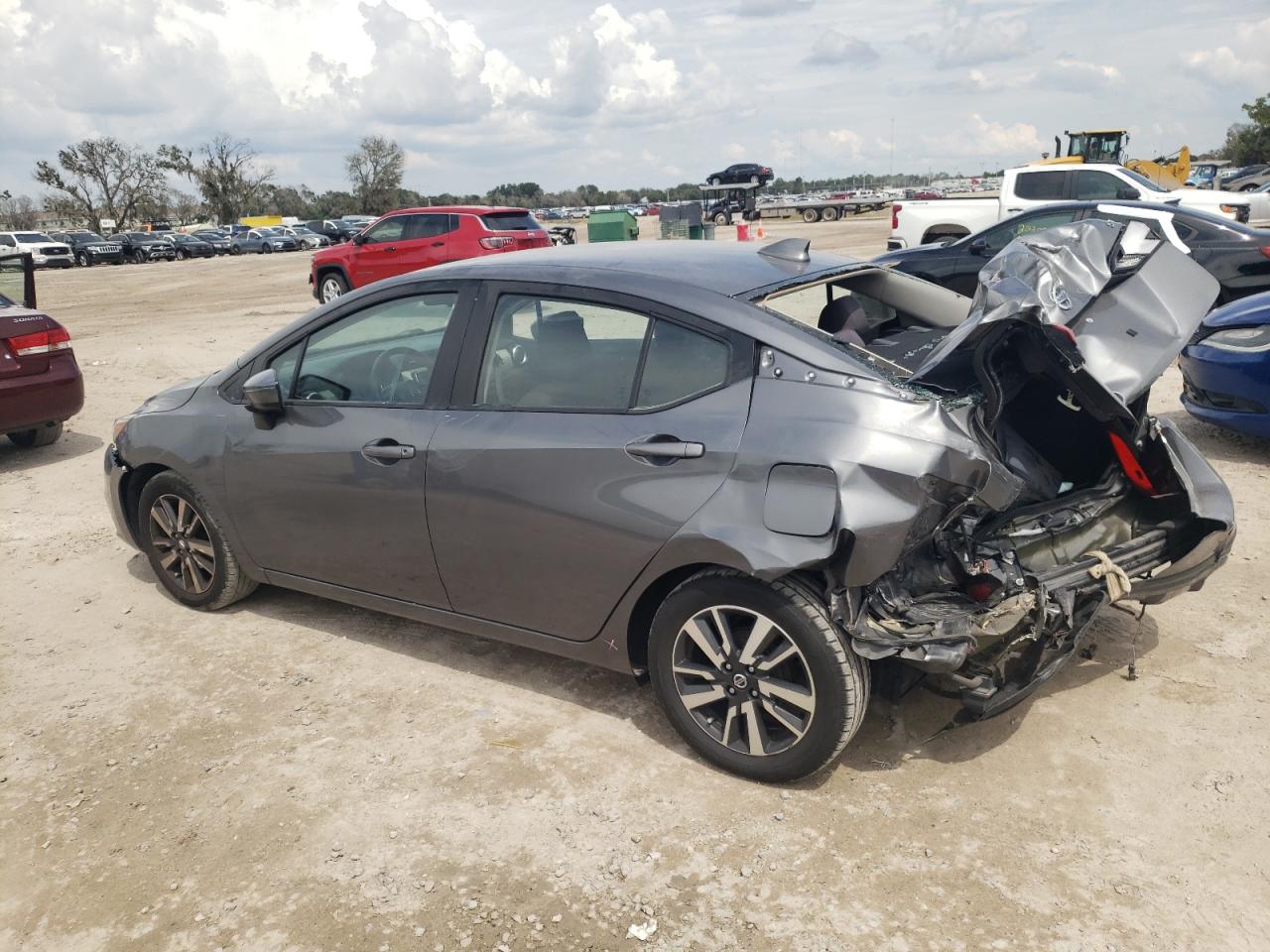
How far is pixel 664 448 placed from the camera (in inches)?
124

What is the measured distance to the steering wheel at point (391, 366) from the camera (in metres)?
3.92

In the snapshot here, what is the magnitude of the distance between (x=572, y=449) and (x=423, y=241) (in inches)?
576

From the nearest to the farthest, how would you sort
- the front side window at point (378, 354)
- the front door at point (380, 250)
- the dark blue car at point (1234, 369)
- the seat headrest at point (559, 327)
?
the seat headrest at point (559, 327) → the front side window at point (378, 354) → the dark blue car at point (1234, 369) → the front door at point (380, 250)

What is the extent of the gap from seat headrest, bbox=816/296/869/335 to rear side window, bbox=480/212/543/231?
44.7 feet

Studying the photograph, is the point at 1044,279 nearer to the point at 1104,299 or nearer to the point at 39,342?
the point at 1104,299

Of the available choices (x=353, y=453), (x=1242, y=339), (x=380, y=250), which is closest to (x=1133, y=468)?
(x=353, y=453)

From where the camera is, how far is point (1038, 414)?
402 centimetres

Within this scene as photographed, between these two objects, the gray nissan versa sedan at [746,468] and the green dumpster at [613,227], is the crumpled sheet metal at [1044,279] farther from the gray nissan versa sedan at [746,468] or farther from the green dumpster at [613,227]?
the green dumpster at [613,227]

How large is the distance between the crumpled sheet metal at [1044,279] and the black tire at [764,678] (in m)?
0.87

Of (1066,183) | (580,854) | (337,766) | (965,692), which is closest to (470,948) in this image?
(580,854)

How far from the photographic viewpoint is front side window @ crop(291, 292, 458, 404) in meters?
3.85

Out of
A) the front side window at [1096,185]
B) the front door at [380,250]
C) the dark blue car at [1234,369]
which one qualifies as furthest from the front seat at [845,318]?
the front door at [380,250]

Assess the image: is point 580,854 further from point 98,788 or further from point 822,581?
point 98,788

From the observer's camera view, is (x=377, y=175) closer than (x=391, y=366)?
No
